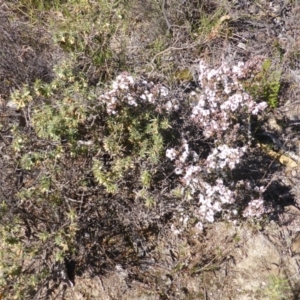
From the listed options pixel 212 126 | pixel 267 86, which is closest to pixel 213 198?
pixel 212 126

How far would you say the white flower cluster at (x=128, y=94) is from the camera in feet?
8.75

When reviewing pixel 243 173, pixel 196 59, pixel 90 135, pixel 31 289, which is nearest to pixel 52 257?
pixel 31 289

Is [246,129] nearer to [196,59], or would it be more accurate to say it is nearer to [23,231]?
[196,59]

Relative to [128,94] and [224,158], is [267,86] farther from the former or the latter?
[128,94]

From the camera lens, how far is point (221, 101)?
297 cm

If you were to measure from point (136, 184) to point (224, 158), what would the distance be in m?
0.60

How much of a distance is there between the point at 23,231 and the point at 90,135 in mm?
802

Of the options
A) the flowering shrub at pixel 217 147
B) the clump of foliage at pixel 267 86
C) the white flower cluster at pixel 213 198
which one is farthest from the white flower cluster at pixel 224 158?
the clump of foliage at pixel 267 86

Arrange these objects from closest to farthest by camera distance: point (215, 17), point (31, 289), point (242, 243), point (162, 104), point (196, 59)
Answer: point (31, 289) → point (162, 104) → point (242, 243) → point (196, 59) → point (215, 17)

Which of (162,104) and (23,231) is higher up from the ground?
(162,104)

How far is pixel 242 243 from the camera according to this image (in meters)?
3.14

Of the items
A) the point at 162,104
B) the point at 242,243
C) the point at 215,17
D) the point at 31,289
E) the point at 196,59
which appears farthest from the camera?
the point at 215,17

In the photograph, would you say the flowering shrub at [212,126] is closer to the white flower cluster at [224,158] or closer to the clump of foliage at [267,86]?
the white flower cluster at [224,158]

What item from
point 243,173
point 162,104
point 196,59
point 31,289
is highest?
point 162,104
